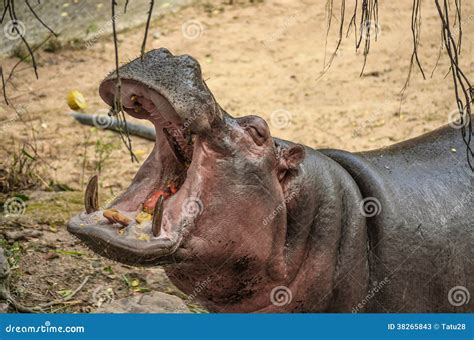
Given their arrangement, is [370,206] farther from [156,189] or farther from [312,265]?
[156,189]

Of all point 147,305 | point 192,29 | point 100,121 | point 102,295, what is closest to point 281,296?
point 147,305

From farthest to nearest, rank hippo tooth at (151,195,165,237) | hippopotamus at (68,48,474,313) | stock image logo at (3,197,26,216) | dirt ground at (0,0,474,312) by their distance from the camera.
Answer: stock image logo at (3,197,26,216) → dirt ground at (0,0,474,312) → hippopotamus at (68,48,474,313) → hippo tooth at (151,195,165,237)

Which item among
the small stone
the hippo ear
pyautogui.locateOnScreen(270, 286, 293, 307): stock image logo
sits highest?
the hippo ear

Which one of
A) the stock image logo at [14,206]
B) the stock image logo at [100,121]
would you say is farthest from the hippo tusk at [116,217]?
the stock image logo at [100,121]

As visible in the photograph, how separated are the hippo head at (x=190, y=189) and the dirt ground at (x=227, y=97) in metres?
1.53

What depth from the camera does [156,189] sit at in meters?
3.40

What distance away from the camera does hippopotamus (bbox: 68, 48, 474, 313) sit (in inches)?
126

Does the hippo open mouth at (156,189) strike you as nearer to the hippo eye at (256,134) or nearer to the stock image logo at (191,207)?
the stock image logo at (191,207)

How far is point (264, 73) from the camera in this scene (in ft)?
29.0

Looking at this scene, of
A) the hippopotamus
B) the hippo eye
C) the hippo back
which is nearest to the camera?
the hippopotamus

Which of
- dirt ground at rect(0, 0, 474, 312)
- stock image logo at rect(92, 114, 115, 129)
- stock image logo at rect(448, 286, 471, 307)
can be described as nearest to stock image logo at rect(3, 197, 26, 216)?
dirt ground at rect(0, 0, 474, 312)

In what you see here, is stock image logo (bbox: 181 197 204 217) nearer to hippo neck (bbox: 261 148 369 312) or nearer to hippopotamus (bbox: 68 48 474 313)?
hippopotamus (bbox: 68 48 474 313)

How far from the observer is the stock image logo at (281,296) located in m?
3.62

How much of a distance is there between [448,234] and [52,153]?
4069 mm
